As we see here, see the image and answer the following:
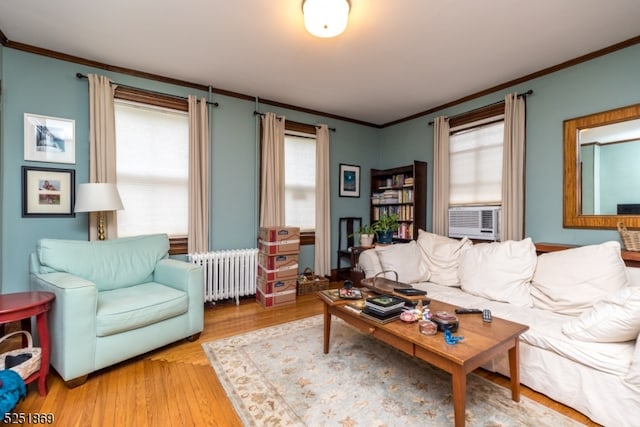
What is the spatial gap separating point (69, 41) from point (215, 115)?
140 cm

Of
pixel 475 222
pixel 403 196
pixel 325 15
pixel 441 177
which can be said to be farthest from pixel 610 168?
pixel 325 15

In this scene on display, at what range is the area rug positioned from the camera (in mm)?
1548

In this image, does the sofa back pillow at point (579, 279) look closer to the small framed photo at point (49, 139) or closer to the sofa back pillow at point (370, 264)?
the sofa back pillow at point (370, 264)

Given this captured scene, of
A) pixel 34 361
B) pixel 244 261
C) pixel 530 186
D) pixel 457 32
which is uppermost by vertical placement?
pixel 457 32

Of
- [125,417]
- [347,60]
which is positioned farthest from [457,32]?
[125,417]

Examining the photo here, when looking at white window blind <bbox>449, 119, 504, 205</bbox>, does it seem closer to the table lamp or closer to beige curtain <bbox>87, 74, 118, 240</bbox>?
the table lamp


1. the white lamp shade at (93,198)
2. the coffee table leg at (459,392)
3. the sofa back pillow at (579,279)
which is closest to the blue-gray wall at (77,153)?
the white lamp shade at (93,198)

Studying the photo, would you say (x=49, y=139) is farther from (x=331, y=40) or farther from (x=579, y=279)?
(x=579, y=279)

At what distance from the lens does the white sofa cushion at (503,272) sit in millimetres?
2367

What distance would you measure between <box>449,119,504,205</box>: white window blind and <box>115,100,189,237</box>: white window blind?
3451mm

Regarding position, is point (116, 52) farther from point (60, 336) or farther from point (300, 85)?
point (60, 336)

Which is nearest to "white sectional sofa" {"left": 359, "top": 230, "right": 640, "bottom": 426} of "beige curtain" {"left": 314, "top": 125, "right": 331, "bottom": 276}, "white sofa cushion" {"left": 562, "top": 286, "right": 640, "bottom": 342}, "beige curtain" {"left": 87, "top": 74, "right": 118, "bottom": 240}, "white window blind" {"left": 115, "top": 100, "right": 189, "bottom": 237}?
"white sofa cushion" {"left": 562, "top": 286, "right": 640, "bottom": 342}

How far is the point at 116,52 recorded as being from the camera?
2.70 meters

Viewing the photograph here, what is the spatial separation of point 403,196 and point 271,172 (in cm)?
→ 201
